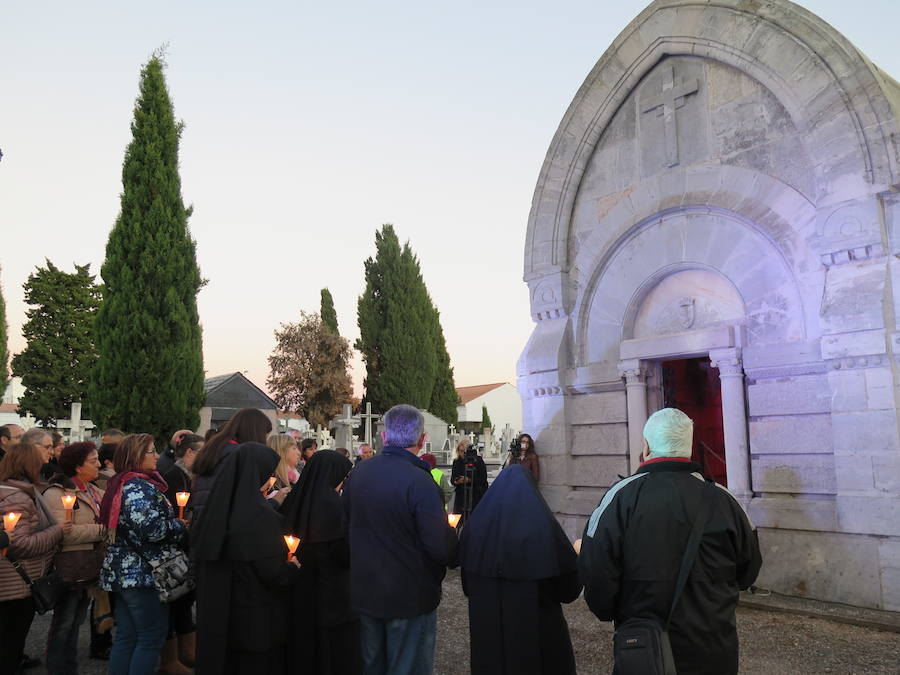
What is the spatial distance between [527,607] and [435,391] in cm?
3558

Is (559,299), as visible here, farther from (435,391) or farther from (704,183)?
(435,391)

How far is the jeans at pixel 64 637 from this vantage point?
4.78 meters

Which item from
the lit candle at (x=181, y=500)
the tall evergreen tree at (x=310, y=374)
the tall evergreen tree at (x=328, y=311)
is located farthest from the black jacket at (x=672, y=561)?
the tall evergreen tree at (x=328, y=311)

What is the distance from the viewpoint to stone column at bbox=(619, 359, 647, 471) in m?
8.46

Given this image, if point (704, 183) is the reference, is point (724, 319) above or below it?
below

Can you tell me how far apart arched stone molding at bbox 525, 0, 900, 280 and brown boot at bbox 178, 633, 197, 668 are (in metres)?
6.42

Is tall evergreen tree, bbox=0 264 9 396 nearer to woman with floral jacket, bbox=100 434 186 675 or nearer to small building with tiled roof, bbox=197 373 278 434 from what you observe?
small building with tiled roof, bbox=197 373 278 434

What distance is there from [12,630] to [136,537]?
1286 millimetres

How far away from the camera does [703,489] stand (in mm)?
2930

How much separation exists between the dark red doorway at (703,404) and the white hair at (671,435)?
7030 mm

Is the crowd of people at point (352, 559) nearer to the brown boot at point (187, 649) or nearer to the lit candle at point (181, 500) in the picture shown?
the brown boot at point (187, 649)

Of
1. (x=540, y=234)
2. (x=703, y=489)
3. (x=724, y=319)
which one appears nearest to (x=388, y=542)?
(x=703, y=489)

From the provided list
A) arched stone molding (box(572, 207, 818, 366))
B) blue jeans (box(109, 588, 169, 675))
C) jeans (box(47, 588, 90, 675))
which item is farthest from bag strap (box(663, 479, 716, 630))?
arched stone molding (box(572, 207, 818, 366))

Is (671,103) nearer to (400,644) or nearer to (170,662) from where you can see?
(400,644)
